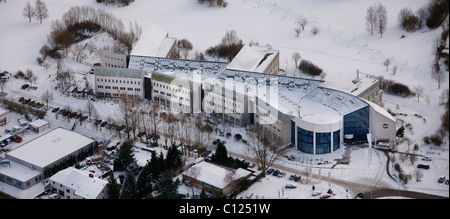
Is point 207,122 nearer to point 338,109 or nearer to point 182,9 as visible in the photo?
point 338,109

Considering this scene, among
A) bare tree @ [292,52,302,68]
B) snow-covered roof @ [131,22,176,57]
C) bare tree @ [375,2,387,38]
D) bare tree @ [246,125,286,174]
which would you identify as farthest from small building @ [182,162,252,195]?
bare tree @ [375,2,387,38]

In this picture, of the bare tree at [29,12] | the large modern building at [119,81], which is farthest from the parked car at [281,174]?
the bare tree at [29,12]

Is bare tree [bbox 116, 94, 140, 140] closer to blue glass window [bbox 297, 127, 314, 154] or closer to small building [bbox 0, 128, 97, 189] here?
small building [bbox 0, 128, 97, 189]

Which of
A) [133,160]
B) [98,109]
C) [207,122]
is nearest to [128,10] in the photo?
[98,109]

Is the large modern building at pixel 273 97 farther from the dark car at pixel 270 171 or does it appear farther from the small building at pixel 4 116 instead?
the small building at pixel 4 116

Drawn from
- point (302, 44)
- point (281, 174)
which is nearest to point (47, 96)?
point (281, 174)

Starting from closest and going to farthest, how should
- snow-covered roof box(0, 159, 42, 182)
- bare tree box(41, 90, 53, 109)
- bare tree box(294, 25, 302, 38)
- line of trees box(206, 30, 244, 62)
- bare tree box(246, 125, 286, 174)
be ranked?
bare tree box(246, 125, 286, 174) → snow-covered roof box(0, 159, 42, 182) → bare tree box(41, 90, 53, 109) → line of trees box(206, 30, 244, 62) → bare tree box(294, 25, 302, 38)
